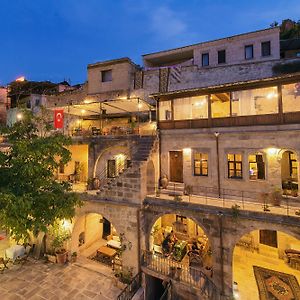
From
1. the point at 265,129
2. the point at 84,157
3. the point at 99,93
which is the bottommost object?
the point at 84,157

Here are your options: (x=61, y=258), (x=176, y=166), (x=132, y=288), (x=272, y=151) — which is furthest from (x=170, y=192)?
(x=61, y=258)

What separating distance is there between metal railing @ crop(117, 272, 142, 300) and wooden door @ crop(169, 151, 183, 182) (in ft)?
22.9

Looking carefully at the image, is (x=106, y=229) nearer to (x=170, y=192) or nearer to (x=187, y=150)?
(x=170, y=192)

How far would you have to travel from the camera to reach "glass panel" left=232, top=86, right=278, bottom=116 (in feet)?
45.2

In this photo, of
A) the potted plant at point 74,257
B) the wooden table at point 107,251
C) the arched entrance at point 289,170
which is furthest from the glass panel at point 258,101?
the potted plant at point 74,257

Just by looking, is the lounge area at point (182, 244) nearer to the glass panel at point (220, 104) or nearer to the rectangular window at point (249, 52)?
the glass panel at point (220, 104)

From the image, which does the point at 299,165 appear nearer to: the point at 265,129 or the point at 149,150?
the point at 265,129

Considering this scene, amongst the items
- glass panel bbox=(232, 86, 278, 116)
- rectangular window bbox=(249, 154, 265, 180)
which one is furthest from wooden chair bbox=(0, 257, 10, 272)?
glass panel bbox=(232, 86, 278, 116)

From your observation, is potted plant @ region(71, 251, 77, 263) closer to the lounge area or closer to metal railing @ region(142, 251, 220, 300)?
metal railing @ region(142, 251, 220, 300)

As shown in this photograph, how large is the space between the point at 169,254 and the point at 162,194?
3827mm

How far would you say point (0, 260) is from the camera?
45.5 ft

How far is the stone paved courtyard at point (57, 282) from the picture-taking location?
11664 millimetres

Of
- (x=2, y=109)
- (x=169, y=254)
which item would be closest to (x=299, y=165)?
(x=169, y=254)

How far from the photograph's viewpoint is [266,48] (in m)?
21.8
